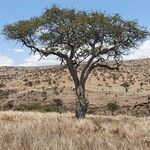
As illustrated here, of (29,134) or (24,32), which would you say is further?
(24,32)

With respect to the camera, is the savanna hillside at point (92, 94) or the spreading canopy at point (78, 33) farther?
the savanna hillside at point (92, 94)

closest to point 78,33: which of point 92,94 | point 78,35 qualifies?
point 78,35

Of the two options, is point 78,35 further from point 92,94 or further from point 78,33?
point 92,94

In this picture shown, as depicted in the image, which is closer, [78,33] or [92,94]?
[78,33]

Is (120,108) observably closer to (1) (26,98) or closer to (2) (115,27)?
(1) (26,98)

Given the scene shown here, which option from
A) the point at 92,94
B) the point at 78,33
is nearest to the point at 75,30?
the point at 78,33

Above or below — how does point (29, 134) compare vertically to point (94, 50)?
below

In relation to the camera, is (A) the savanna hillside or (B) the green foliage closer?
(B) the green foliage

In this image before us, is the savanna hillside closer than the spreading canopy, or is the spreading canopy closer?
the spreading canopy

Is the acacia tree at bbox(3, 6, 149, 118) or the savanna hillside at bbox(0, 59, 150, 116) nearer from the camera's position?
Answer: the acacia tree at bbox(3, 6, 149, 118)

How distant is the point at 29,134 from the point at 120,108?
47795 mm

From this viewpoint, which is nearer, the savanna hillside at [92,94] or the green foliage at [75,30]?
the green foliage at [75,30]

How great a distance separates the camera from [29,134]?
11.4m

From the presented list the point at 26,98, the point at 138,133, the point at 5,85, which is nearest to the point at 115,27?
the point at 138,133
